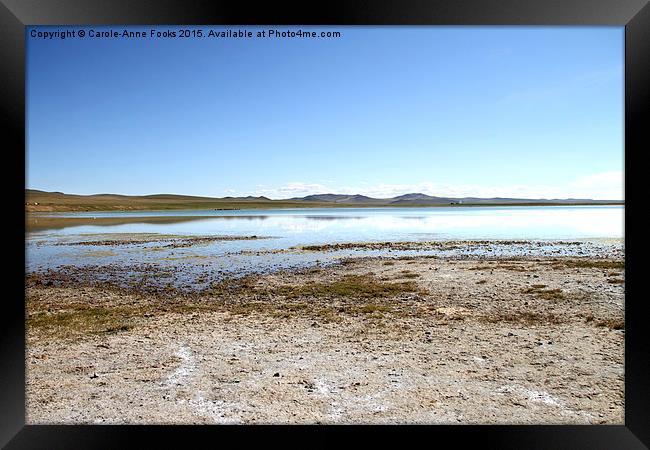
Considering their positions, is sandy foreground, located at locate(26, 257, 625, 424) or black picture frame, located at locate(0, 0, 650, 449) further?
sandy foreground, located at locate(26, 257, 625, 424)

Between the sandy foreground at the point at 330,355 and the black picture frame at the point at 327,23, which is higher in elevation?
the black picture frame at the point at 327,23

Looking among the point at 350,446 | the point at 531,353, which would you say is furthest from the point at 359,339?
the point at 350,446

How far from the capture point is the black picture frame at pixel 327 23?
12.4 feet

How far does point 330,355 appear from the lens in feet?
23.1

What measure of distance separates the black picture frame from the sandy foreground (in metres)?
1.01

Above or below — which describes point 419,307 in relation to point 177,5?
below

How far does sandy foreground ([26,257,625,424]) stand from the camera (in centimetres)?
512

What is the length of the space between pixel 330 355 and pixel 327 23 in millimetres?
5606

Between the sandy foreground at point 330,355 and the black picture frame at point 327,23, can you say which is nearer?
the black picture frame at point 327,23

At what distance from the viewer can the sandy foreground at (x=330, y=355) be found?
16.8ft

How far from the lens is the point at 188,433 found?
13.0 feet

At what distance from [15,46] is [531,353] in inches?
354

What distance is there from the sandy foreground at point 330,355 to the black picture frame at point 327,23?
101 cm

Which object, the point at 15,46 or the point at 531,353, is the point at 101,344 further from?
the point at 531,353
